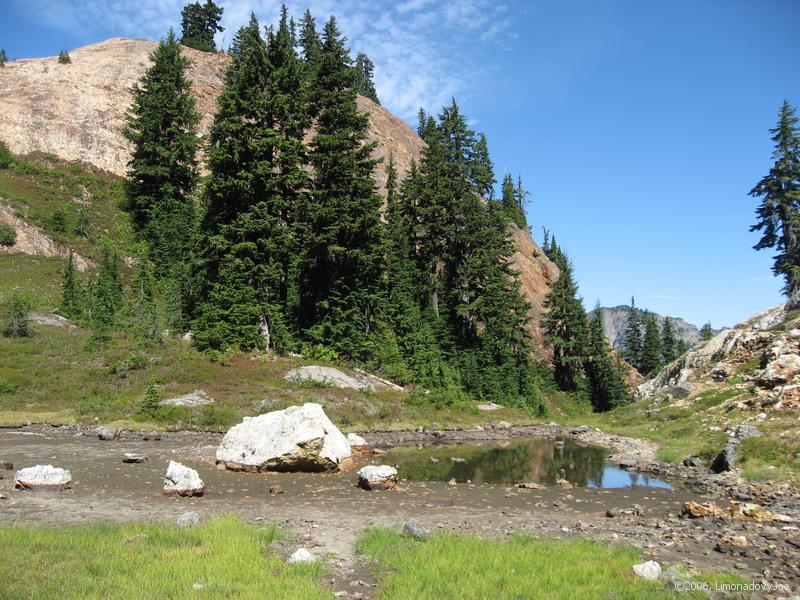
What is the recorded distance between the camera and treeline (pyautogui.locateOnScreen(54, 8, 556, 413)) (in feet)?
118

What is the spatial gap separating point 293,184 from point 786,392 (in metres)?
32.4

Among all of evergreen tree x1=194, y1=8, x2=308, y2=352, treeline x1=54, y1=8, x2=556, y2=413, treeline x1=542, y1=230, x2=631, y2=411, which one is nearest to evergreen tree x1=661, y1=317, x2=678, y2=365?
treeline x1=542, y1=230, x2=631, y2=411

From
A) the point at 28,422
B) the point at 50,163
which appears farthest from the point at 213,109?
the point at 28,422

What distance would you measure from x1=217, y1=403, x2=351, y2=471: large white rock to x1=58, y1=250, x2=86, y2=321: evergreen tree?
30764 mm

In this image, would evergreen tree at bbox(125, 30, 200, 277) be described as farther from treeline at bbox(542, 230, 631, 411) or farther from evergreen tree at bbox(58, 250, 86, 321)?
treeline at bbox(542, 230, 631, 411)

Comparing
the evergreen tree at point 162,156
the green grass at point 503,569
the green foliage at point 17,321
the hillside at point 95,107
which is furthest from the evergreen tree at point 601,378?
the green grass at point 503,569

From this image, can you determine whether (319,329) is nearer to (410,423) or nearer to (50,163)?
(410,423)

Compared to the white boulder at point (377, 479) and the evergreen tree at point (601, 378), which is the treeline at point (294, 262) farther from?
the white boulder at point (377, 479)

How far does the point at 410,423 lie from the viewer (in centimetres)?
3119

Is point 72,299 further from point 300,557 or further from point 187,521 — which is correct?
point 300,557

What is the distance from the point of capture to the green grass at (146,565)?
680 centimetres

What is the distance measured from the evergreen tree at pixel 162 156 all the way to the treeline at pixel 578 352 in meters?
45.2

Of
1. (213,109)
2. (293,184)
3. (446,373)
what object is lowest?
(446,373)

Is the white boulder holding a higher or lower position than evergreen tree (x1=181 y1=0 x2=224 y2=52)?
lower
